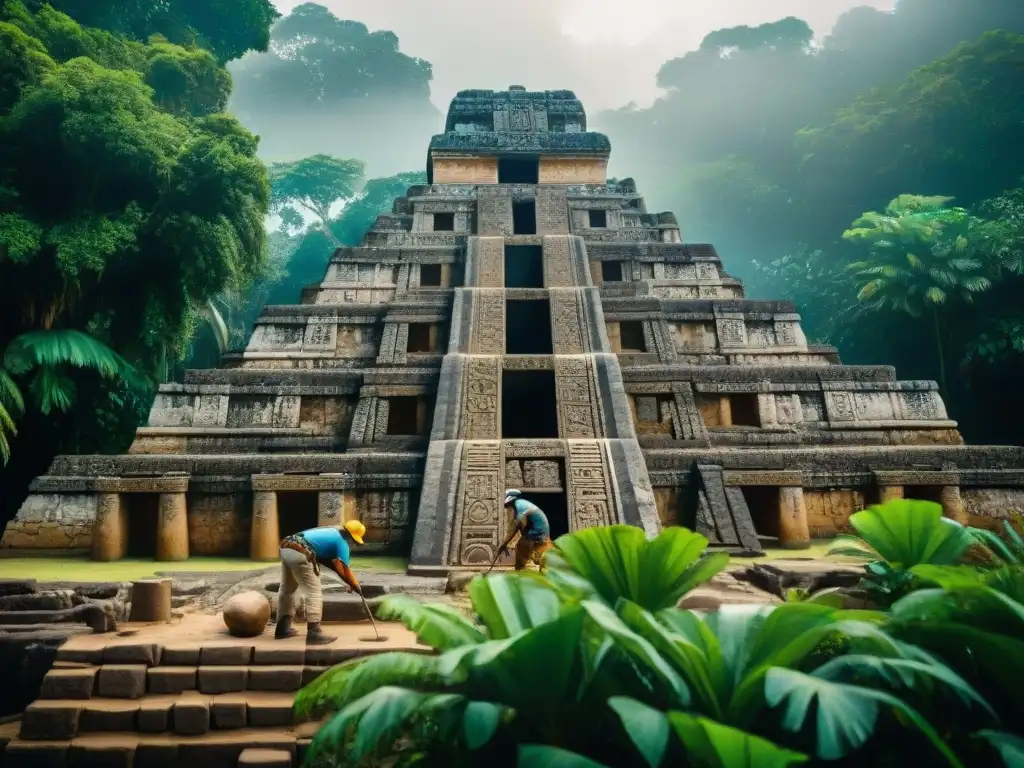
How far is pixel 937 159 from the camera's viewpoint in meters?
24.8

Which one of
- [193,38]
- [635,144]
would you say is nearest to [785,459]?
[193,38]

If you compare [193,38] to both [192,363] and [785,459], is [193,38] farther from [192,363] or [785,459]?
[785,459]

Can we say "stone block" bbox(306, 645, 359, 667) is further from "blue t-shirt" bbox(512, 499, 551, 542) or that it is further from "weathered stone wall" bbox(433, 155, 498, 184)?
"weathered stone wall" bbox(433, 155, 498, 184)

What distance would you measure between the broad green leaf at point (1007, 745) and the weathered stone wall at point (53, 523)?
26.1 ft

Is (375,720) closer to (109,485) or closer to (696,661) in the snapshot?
(696,661)

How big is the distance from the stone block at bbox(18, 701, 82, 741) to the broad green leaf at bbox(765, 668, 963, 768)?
11.7ft

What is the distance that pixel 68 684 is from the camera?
3818mm

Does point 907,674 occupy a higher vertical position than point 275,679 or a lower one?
higher

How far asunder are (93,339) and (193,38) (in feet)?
37.3

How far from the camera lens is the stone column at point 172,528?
717 cm

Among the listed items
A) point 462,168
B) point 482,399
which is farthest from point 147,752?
point 462,168

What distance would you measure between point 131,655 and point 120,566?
10.7 ft

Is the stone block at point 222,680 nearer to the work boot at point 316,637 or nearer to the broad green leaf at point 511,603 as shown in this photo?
the work boot at point 316,637

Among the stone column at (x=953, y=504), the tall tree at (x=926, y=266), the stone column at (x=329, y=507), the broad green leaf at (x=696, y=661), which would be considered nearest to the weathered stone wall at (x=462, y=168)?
the tall tree at (x=926, y=266)
